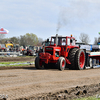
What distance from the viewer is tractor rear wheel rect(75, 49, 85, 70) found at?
1307 centimetres

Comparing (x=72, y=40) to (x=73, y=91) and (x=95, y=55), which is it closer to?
(x=95, y=55)

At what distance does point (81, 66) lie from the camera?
14.1 metres

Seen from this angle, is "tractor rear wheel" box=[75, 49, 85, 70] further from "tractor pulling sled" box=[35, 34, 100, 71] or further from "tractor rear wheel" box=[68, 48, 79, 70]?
"tractor rear wheel" box=[68, 48, 79, 70]

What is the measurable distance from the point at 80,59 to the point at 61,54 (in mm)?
1806

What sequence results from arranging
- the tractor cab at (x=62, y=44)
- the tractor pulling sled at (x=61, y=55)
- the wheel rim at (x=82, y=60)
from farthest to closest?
1. the wheel rim at (x=82, y=60)
2. the tractor cab at (x=62, y=44)
3. the tractor pulling sled at (x=61, y=55)

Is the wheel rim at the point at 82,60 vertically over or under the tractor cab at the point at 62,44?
under

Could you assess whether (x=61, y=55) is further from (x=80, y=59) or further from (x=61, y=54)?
(x=80, y=59)

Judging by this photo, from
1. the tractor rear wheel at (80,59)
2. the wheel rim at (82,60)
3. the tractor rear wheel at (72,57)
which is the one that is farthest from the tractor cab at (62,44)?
the wheel rim at (82,60)

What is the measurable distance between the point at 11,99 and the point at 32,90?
116 cm

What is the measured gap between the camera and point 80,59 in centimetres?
1427

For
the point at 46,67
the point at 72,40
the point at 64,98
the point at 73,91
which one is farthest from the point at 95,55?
the point at 64,98

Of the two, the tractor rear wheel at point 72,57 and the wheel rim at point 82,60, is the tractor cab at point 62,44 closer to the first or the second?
the tractor rear wheel at point 72,57

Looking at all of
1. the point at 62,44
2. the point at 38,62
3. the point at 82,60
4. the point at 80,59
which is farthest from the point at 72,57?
the point at 38,62

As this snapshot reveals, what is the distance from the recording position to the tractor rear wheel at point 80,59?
13.1m
